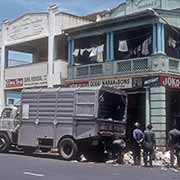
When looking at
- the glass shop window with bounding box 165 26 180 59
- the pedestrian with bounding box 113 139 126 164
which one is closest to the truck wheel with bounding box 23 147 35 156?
the pedestrian with bounding box 113 139 126 164

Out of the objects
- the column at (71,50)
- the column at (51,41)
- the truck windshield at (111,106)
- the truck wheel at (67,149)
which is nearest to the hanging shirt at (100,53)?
the column at (71,50)

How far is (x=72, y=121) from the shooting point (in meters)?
21.6

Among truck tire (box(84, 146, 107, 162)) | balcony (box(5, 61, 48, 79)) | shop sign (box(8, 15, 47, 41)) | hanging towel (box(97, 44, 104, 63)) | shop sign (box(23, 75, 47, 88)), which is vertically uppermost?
shop sign (box(8, 15, 47, 41))

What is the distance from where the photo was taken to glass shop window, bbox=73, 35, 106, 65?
2911 cm

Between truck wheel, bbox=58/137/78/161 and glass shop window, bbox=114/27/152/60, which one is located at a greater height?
glass shop window, bbox=114/27/152/60

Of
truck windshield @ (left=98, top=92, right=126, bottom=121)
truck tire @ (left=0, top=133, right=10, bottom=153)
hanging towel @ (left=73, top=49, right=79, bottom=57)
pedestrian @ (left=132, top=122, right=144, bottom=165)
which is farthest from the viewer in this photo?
hanging towel @ (left=73, top=49, right=79, bottom=57)

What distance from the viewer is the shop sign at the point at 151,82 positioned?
2509 centimetres

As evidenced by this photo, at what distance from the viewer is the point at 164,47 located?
25.8 meters

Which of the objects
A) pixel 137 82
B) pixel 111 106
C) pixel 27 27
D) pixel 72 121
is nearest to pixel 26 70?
pixel 27 27

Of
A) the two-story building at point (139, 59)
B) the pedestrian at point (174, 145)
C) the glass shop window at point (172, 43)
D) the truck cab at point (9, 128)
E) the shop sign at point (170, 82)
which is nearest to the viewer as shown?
the pedestrian at point (174, 145)

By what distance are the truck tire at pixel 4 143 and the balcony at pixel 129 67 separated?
6588mm

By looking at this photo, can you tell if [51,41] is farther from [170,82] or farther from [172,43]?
[170,82]

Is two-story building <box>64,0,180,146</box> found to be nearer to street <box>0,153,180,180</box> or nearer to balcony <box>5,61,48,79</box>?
Answer: balcony <box>5,61,48,79</box>

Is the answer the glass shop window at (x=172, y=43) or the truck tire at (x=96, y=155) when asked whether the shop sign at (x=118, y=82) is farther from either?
the truck tire at (x=96, y=155)
